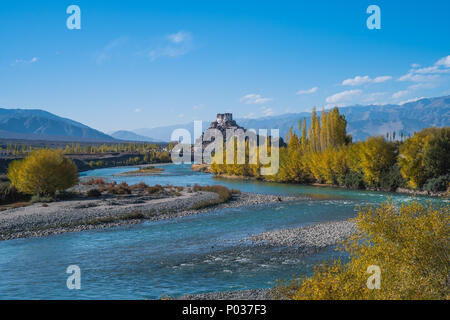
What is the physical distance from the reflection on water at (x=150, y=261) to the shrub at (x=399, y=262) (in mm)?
6090

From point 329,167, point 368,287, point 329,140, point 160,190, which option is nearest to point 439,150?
point 329,167

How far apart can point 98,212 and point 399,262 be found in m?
29.9

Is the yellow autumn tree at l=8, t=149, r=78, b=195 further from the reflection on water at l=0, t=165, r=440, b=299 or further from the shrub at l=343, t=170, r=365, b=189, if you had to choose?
the shrub at l=343, t=170, r=365, b=189

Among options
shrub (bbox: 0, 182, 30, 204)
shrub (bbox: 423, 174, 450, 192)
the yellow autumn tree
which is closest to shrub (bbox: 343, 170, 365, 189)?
shrub (bbox: 423, 174, 450, 192)

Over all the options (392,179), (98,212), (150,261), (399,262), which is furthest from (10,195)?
(392,179)

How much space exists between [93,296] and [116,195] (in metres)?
35.0

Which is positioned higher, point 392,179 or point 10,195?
point 392,179

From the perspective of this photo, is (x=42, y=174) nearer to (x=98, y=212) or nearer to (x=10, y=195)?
(x=10, y=195)

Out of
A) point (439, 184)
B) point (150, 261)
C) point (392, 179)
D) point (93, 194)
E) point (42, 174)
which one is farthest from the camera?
point (392, 179)

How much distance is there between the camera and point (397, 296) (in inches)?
340

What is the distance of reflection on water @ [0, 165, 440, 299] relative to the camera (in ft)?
53.6

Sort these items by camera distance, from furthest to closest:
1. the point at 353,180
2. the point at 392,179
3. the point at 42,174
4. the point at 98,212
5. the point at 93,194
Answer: the point at 353,180
the point at 392,179
the point at 93,194
the point at 42,174
the point at 98,212

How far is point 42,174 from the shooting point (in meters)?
44.6
